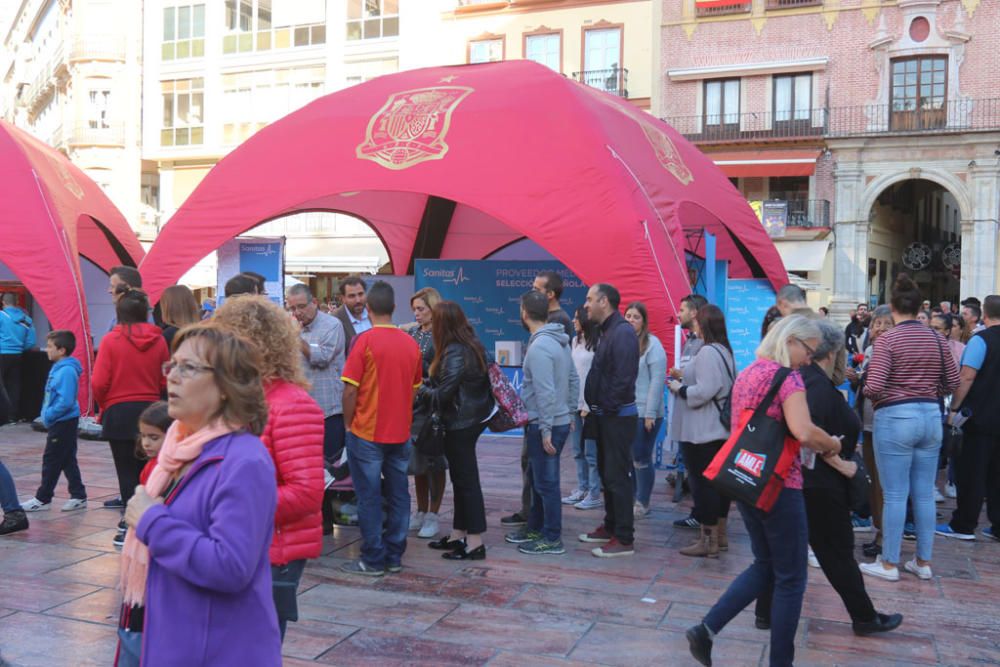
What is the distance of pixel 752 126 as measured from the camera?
27578 mm

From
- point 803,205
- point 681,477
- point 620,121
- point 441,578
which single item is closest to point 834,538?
point 441,578

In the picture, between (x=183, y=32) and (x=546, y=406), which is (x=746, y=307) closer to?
(x=546, y=406)

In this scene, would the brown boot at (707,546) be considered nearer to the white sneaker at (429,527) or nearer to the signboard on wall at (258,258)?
the white sneaker at (429,527)

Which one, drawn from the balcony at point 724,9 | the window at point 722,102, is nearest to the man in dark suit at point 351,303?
the window at point 722,102

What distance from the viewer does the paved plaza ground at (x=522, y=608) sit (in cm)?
451

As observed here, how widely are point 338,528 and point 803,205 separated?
2371 cm

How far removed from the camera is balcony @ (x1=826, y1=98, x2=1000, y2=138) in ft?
83.9

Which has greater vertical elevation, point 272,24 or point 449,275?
point 272,24

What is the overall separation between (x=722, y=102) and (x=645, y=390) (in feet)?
74.0

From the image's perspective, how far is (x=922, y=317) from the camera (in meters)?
7.73

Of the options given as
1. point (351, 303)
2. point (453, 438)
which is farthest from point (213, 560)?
point (351, 303)

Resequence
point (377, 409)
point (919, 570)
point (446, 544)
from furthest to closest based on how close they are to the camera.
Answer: point (446, 544) → point (919, 570) → point (377, 409)

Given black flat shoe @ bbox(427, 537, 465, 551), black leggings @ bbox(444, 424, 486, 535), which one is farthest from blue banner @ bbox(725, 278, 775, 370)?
black leggings @ bbox(444, 424, 486, 535)

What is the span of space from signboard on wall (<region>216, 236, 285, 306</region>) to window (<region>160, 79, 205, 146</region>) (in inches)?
923
